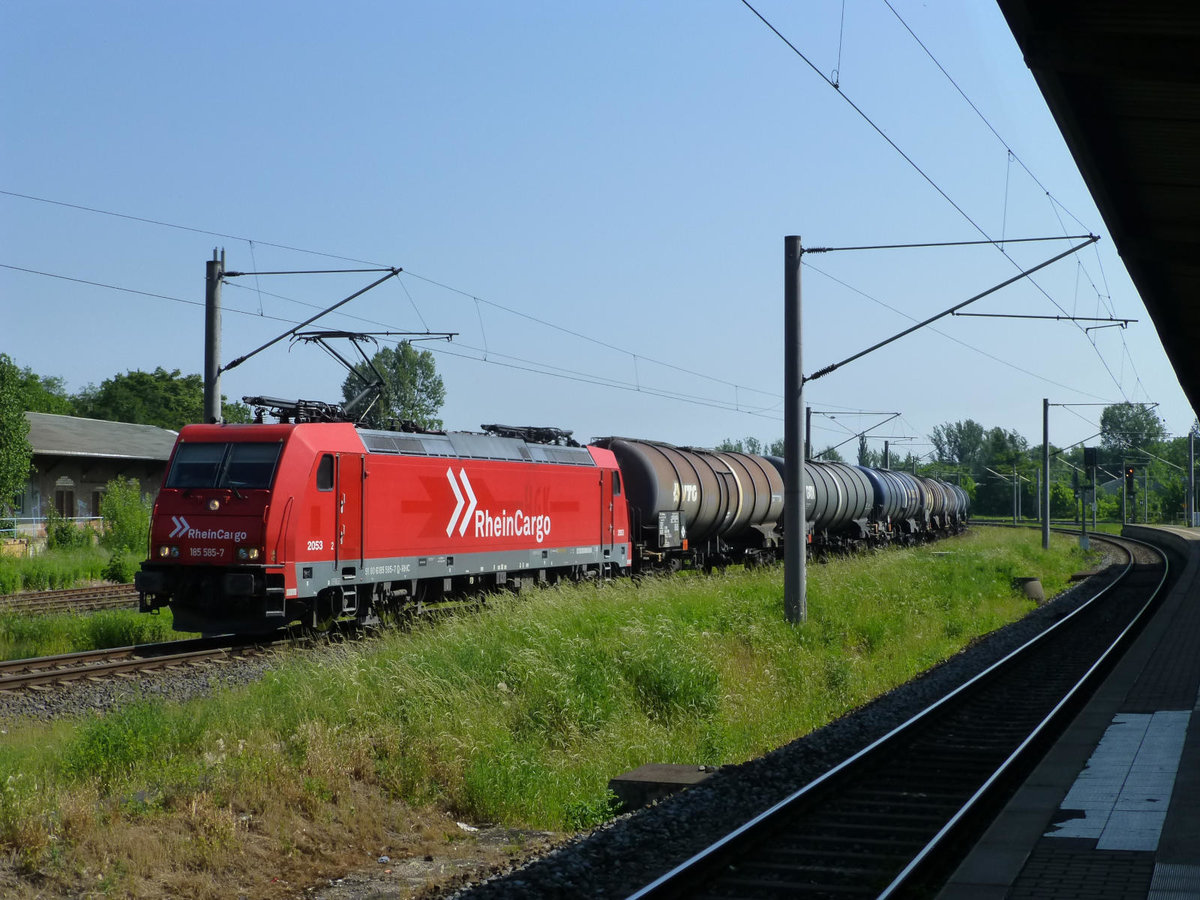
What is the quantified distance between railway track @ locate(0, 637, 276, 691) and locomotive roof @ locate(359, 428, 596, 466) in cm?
346

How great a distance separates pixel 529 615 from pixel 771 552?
17.5 m

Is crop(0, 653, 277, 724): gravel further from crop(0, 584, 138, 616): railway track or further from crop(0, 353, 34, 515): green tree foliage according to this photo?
crop(0, 353, 34, 515): green tree foliage

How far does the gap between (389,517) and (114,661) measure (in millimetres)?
4421

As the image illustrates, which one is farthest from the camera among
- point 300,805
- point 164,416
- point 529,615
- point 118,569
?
point 164,416

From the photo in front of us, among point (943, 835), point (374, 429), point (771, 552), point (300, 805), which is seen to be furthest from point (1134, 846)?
point (771, 552)

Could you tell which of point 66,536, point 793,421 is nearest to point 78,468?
point 66,536

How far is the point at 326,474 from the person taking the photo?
16.8 metres

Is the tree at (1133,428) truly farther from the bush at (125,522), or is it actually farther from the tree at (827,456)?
the bush at (125,522)

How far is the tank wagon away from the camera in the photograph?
16.2 m

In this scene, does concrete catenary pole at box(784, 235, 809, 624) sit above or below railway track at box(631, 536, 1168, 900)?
above

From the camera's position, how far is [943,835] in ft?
24.4

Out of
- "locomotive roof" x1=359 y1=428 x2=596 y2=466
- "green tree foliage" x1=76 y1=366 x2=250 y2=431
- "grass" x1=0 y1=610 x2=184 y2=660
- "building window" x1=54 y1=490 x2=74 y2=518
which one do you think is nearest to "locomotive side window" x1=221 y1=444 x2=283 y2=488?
"locomotive roof" x1=359 y1=428 x2=596 y2=466

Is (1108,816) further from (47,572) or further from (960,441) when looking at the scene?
(960,441)

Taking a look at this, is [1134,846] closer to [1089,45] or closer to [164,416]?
[1089,45]
